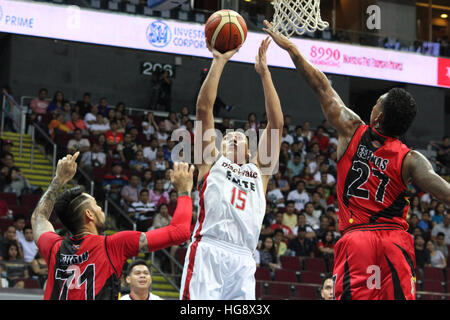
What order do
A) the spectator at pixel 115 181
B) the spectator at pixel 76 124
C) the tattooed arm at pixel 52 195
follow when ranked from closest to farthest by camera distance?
the tattooed arm at pixel 52 195
the spectator at pixel 115 181
the spectator at pixel 76 124

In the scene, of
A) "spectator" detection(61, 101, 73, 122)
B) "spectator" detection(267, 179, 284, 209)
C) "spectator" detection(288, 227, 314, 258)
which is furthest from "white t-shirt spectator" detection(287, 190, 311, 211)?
"spectator" detection(61, 101, 73, 122)

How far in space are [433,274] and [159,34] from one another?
23.9 ft

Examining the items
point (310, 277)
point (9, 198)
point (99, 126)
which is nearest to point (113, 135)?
point (99, 126)

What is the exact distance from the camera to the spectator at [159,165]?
13.1m

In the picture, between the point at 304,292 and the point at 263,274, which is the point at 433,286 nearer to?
the point at 304,292

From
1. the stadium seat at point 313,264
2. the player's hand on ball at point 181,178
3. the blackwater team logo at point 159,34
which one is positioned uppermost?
the blackwater team logo at point 159,34

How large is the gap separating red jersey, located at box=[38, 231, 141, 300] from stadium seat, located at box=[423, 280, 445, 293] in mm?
9027

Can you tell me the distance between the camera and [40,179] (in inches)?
518

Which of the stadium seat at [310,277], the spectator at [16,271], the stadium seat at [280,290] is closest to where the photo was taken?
the spectator at [16,271]

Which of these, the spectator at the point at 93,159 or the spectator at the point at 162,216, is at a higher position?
the spectator at the point at 93,159

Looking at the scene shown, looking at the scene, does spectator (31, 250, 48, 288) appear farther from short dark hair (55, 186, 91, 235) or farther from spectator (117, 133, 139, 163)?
short dark hair (55, 186, 91, 235)

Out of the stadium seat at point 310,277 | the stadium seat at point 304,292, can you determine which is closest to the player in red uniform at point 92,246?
the stadium seat at point 304,292

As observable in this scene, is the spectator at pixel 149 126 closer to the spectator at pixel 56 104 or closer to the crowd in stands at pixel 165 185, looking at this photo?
the crowd in stands at pixel 165 185

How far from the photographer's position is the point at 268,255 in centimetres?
1124
